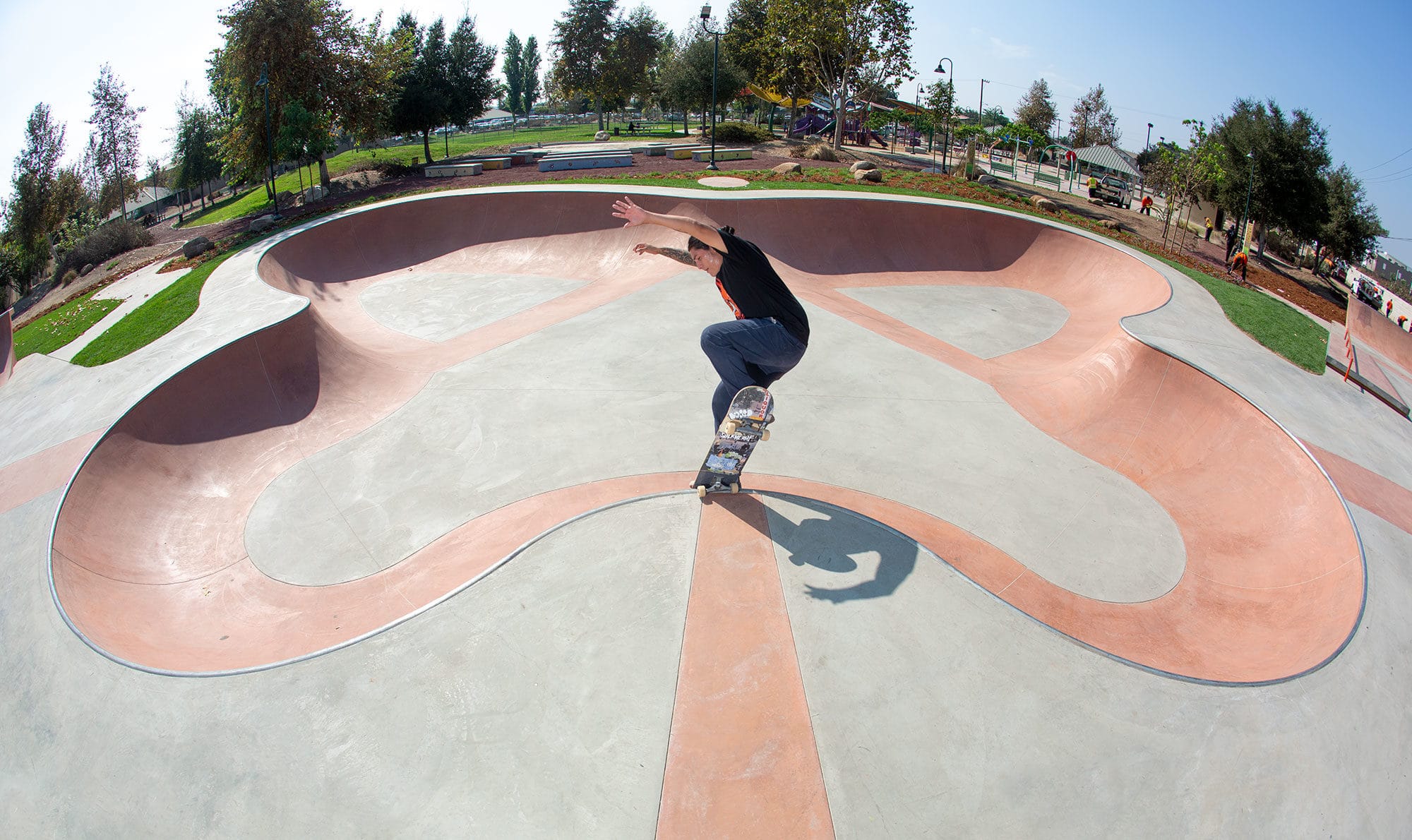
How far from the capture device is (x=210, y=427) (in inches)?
372

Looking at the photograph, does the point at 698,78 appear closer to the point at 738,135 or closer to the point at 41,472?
the point at 738,135

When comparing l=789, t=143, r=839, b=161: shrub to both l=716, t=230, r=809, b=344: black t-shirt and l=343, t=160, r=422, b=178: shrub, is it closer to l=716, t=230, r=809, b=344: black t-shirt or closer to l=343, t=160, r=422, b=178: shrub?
l=343, t=160, r=422, b=178: shrub

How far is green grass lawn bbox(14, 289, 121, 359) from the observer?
12.4 meters

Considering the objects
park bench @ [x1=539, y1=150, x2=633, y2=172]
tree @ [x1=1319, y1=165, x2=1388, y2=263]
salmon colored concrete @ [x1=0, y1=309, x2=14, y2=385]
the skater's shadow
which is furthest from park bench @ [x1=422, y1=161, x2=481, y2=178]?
tree @ [x1=1319, y1=165, x2=1388, y2=263]

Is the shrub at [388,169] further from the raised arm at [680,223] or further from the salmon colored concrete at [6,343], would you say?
the raised arm at [680,223]

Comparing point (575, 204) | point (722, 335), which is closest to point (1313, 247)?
point (575, 204)

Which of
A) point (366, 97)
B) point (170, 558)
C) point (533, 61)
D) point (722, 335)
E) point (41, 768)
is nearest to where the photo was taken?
point (41, 768)

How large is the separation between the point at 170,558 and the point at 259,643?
251cm

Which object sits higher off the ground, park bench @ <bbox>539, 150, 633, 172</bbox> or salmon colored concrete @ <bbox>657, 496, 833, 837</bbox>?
park bench @ <bbox>539, 150, 633, 172</bbox>

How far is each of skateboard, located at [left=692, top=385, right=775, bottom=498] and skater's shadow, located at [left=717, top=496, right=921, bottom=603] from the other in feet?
1.84

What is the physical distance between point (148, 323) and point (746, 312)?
1201 cm

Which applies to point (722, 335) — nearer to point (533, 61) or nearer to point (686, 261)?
point (686, 261)

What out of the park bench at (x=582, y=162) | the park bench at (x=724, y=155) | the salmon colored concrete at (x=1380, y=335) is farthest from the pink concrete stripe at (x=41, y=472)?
the park bench at (x=724, y=155)

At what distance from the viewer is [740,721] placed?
4660 millimetres
